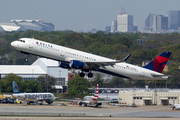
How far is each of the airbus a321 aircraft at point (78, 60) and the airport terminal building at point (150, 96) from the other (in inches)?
1808

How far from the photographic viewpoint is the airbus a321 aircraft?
79.6 m

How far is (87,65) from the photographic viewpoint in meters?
82.7

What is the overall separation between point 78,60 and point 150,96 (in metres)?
61.5

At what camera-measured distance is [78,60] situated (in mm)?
82125

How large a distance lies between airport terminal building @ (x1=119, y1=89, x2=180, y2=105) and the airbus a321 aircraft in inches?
1808

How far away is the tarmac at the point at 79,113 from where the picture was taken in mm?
99625

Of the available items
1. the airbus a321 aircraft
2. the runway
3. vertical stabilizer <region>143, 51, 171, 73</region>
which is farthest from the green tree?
the airbus a321 aircraft

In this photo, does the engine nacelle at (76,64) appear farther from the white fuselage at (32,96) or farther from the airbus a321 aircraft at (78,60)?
the white fuselage at (32,96)

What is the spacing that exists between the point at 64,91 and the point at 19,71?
21553 mm

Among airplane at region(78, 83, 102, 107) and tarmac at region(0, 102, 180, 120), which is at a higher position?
airplane at region(78, 83, 102, 107)

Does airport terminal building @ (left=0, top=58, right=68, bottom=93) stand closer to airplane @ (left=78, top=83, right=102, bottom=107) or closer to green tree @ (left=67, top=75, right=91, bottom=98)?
green tree @ (left=67, top=75, right=91, bottom=98)

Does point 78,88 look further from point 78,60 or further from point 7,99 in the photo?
point 78,60

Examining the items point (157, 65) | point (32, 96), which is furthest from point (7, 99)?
point (157, 65)

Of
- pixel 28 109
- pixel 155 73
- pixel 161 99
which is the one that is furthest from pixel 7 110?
pixel 161 99
